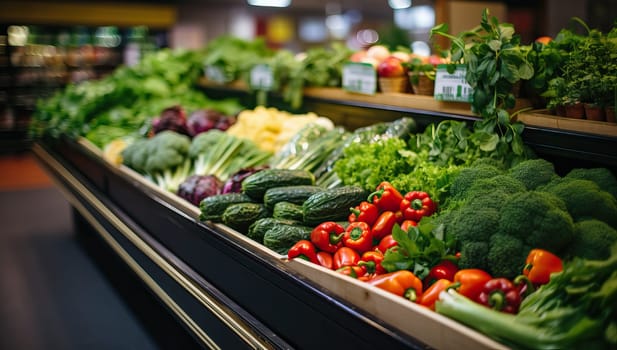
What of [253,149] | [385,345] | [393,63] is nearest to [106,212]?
[253,149]

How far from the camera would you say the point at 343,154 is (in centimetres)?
321

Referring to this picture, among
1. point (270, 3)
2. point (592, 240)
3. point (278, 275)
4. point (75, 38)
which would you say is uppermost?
point (270, 3)

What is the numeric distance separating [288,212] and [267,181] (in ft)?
0.98

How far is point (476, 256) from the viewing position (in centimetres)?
184

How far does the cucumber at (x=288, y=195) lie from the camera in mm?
2703

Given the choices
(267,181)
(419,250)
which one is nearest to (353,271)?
(419,250)

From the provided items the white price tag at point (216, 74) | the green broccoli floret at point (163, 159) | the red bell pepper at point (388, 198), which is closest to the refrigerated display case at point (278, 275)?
the green broccoli floret at point (163, 159)

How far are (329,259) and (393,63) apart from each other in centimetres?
152

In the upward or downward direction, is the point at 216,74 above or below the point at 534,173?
above

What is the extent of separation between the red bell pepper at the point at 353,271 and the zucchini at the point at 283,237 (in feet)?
1.17

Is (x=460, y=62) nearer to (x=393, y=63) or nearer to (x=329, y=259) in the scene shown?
(x=393, y=63)

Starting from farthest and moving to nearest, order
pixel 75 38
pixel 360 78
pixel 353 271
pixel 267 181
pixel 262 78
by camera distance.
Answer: pixel 75 38, pixel 262 78, pixel 360 78, pixel 267 181, pixel 353 271

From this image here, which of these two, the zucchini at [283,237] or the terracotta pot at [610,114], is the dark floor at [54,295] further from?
the terracotta pot at [610,114]

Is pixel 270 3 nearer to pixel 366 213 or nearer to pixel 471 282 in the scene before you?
pixel 366 213
